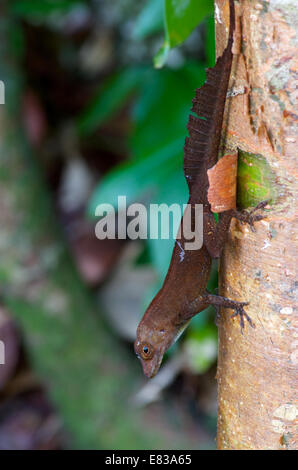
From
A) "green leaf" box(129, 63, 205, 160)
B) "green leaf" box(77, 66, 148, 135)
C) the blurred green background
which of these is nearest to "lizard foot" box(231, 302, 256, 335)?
the blurred green background

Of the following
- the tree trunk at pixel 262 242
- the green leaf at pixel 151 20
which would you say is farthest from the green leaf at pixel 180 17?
the green leaf at pixel 151 20

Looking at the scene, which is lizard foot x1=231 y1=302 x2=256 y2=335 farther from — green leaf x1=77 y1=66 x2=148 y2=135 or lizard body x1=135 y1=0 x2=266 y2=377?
green leaf x1=77 y1=66 x2=148 y2=135

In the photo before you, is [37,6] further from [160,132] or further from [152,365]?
[152,365]

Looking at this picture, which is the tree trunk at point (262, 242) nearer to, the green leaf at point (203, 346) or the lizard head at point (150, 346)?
the lizard head at point (150, 346)

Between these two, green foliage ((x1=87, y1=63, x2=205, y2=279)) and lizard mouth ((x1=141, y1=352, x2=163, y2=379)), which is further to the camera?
green foliage ((x1=87, y1=63, x2=205, y2=279))

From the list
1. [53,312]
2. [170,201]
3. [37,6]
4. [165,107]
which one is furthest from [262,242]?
[37,6]

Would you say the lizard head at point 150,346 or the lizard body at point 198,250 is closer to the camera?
the lizard body at point 198,250
